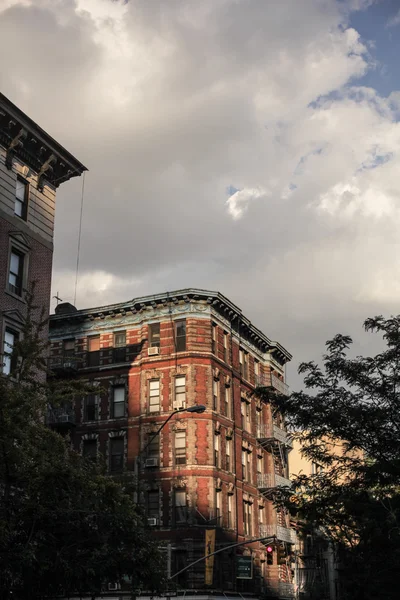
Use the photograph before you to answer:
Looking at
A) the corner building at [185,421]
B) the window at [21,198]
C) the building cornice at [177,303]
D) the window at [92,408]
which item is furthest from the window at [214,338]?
the window at [21,198]

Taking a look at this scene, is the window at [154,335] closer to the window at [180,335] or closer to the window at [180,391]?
the window at [180,335]

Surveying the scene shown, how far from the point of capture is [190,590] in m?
50.1

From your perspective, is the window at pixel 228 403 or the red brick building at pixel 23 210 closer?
the red brick building at pixel 23 210

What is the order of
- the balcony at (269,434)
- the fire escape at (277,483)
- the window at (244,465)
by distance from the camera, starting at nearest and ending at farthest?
the window at (244,465), the fire escape at (277,483), the balcony at (269,434)

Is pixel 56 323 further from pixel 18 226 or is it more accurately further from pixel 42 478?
pixel 42 478

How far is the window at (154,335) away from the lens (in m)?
57.8

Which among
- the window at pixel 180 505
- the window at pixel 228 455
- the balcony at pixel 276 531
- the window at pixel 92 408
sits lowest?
the balcony at pixel 276 531

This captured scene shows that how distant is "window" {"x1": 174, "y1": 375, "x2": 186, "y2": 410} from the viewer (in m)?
55.2

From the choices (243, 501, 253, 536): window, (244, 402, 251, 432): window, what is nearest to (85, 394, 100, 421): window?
(244, 402, 251, 432): window

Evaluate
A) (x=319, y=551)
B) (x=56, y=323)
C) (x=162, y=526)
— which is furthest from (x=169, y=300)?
(x=319, y=551)

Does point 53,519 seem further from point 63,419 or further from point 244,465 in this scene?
point 244,465

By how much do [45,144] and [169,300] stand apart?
76.4ft

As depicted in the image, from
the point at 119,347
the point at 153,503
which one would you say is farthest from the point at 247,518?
the point at 119,347

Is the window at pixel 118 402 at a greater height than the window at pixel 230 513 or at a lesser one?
greater
